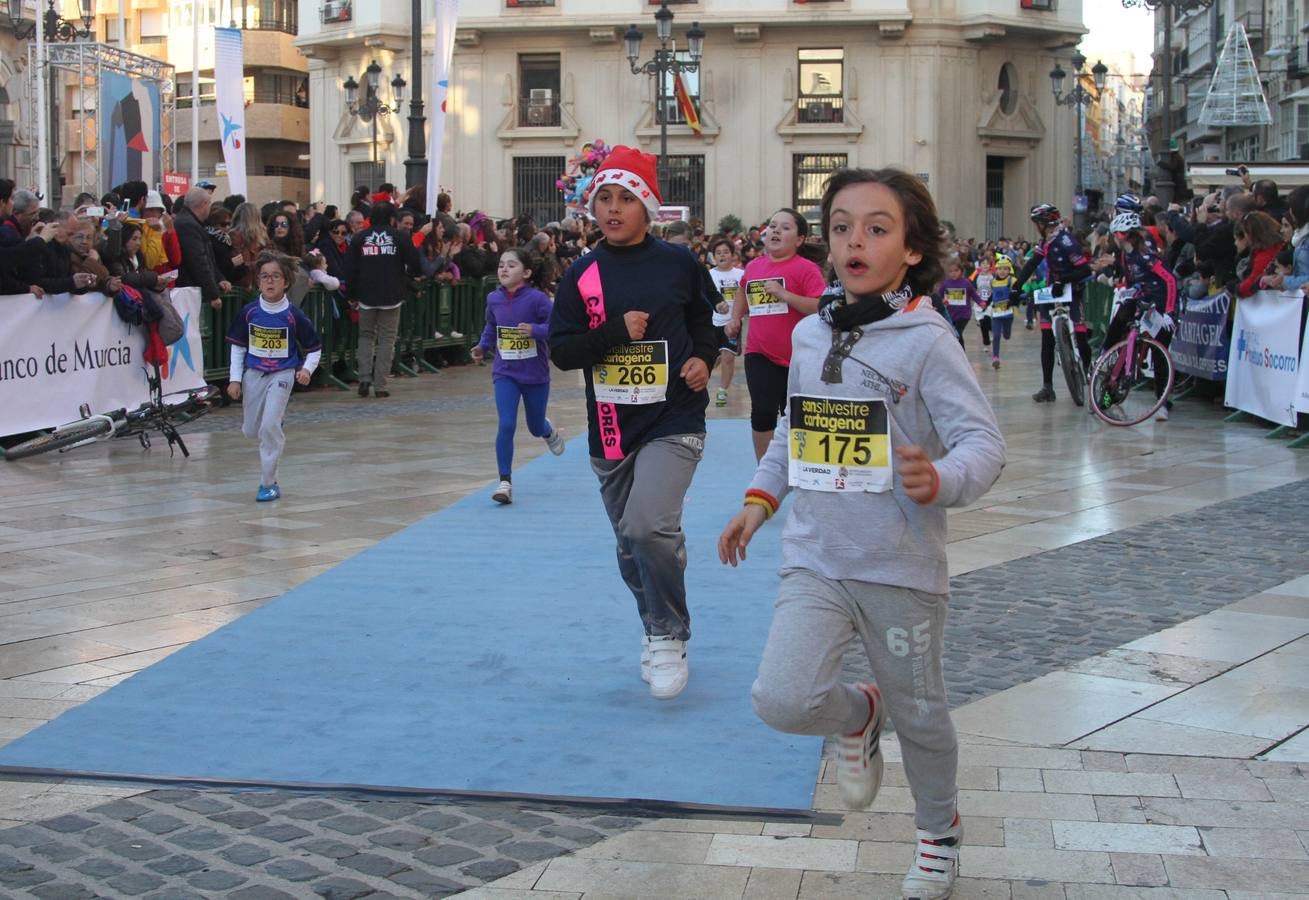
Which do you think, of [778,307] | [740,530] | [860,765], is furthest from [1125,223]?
[860,765]

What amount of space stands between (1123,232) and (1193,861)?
11588 millimetres

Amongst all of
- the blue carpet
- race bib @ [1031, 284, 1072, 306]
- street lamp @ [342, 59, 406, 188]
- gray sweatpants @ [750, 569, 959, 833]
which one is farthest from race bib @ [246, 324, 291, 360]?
street lamp @ [342, 59, 406, 188]

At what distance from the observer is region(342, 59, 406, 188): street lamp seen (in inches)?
→ 1791

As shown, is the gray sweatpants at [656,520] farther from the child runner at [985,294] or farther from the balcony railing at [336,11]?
the balcony railing at [336,11]

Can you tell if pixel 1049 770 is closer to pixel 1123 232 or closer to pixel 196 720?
pixel 196 720

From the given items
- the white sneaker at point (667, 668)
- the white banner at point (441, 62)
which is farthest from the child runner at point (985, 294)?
the white sneaker at point (667, 668)

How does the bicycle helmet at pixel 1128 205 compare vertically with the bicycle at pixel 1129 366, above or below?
above

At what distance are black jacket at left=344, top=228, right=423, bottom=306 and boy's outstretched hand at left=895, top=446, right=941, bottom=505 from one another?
47.4ft

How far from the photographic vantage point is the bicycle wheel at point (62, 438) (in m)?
12.4

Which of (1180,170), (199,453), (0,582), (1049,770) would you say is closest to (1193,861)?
(1049,770)

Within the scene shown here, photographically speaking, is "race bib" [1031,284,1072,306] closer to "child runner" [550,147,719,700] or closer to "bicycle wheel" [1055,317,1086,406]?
"bicycle wheel" [1055,317,1086,406]

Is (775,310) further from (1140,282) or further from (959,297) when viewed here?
(959,297)

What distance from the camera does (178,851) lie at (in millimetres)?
4254

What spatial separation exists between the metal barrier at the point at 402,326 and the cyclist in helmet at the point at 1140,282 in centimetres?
770
